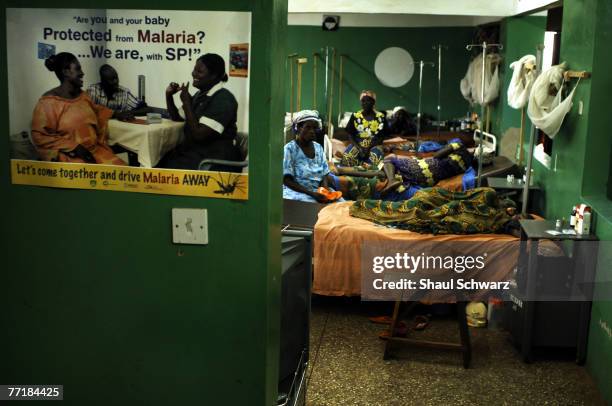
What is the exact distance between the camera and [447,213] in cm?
519

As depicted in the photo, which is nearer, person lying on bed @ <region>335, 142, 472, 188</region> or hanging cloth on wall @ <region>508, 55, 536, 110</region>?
hanging cloth on wall @ <region>508, 55, 536, 110</region>

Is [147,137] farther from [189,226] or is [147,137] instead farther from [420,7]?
[420,7]

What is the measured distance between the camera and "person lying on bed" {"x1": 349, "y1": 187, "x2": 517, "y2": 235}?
5.14m

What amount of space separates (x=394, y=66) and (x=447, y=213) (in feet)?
20.2

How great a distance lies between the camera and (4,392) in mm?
2635

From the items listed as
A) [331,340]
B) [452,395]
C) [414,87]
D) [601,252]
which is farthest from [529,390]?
[414,87]

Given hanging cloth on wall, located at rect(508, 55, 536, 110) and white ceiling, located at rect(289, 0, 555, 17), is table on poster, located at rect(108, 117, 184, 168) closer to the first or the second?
hanging cloth on wall, located at rect(508, 55, 536, 110)

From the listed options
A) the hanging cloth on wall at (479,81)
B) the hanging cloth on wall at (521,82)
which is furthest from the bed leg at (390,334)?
the hanging cloth on wall at (479,81)

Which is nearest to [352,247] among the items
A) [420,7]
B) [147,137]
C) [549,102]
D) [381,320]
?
[381,320]

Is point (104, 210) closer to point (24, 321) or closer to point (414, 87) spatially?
point (24, 321)

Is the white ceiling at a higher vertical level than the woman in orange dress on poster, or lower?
higher

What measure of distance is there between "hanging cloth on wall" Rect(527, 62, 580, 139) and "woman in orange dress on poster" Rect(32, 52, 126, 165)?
12.1 ft

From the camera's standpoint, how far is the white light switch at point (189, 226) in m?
2.41

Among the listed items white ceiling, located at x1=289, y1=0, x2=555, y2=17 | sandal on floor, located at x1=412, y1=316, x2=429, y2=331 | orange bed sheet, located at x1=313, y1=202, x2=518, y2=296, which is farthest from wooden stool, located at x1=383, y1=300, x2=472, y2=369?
white ceiling, located at x1=289, y1=0, x2=555, y2=17
